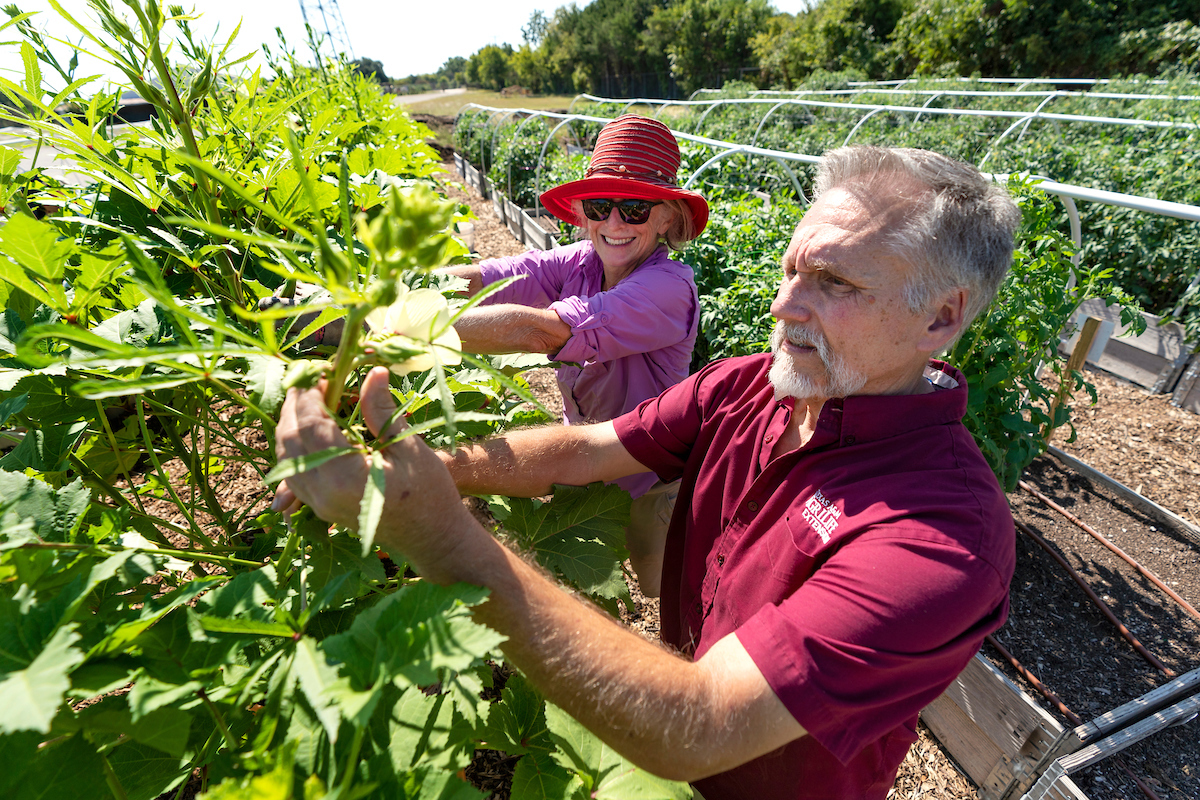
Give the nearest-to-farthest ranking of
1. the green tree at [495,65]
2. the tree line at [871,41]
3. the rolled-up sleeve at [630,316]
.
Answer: the rolled-up sleeve at [630,316], the tree line at [871,41], the green tree at [495,65]

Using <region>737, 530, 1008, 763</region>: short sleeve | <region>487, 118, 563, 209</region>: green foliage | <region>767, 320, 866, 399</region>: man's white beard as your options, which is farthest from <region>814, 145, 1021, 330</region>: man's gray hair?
<region>487, 118, 563, 209</region>: green foliage

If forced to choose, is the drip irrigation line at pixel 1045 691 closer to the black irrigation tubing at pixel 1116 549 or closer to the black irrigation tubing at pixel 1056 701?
the black irrigation tubing at pixel 1056 701

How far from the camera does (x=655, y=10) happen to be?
165ft

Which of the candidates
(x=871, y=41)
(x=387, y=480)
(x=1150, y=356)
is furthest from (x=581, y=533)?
(x=871, y=41)

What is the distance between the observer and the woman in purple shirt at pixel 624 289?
78.4 inches

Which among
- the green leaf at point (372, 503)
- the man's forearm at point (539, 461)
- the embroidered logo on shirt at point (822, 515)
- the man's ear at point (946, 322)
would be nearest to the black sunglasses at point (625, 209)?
the man's forearm at point (539, 461)

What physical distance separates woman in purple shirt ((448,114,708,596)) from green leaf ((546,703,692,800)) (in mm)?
1106

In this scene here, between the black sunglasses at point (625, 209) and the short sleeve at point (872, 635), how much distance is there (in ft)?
4.93

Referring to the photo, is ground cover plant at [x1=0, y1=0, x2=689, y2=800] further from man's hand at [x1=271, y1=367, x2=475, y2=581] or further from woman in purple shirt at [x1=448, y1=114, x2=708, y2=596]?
woman in purple shirt at [x1=448, y1=114, x2=708, y2=596]

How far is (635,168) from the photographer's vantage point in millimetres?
2230

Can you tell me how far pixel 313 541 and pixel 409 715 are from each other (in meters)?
0.30

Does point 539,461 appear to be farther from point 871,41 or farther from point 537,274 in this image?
point 871,41

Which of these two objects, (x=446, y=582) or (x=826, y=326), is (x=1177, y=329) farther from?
(x=446, y=582)

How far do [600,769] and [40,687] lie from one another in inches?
30.6
